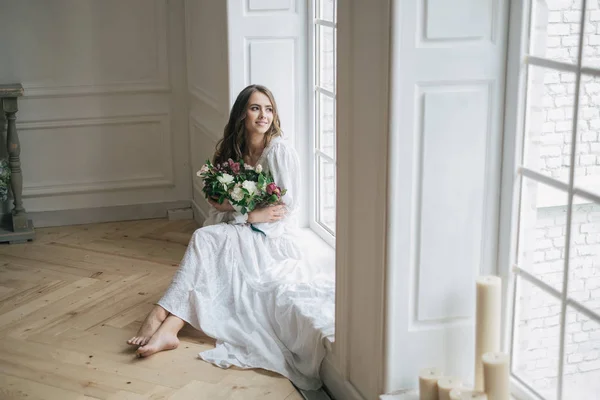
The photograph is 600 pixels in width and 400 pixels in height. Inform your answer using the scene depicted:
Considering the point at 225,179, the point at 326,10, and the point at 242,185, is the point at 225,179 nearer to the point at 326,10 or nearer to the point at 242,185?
the point at 242,185

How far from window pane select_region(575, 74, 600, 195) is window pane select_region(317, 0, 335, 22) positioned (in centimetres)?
194

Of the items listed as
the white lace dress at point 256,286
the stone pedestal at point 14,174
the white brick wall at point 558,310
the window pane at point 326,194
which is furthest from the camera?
the stone pedestal at point 14,174

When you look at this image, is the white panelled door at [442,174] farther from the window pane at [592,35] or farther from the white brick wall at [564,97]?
the window pane at [592,35]

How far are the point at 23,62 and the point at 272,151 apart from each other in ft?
7.54

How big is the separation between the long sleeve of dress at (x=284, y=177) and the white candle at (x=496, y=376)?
170 centimetres

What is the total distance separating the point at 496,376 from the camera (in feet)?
8.14

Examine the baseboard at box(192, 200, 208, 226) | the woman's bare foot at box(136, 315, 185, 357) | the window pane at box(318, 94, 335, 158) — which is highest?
the window pane at box(318, 94, 335, 158)

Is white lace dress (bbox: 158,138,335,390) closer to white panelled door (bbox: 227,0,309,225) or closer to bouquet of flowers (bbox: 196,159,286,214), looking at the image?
bouquet of flowers (bbox: 196,159,286,214)

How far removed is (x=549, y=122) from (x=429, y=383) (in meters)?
0.89

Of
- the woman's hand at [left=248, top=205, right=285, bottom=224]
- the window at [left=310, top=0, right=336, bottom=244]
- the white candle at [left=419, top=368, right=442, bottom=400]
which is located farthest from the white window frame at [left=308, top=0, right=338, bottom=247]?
the white candle at [left=419, top=368, right=442, bottom=400]

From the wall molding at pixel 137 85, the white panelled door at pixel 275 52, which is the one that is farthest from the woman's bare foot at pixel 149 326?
the wall molding at pixel 137 85

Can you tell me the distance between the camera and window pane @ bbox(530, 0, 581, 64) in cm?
231

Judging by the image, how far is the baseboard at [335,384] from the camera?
318 cm

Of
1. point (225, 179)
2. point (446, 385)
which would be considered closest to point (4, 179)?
point (225, 179)
